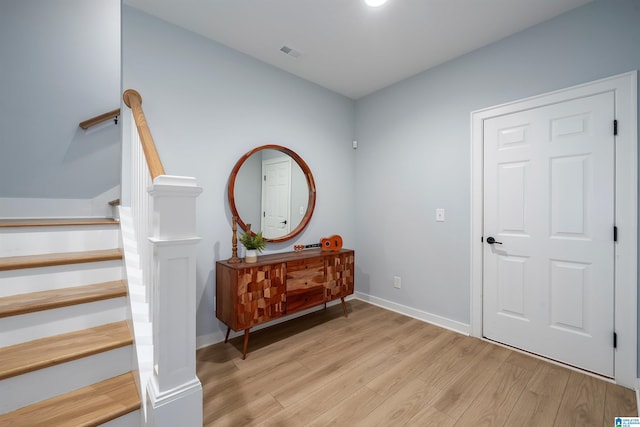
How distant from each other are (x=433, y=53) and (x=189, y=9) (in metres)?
2.06

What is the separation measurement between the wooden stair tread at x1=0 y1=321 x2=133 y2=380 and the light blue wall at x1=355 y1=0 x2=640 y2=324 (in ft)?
8.36

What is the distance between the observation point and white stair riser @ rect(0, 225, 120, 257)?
153cm

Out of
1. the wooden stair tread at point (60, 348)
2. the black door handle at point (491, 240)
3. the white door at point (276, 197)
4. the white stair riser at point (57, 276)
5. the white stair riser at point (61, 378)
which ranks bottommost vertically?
the white stair riser at point (61, 378)

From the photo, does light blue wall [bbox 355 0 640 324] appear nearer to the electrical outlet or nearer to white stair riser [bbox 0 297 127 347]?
the electrical outlet

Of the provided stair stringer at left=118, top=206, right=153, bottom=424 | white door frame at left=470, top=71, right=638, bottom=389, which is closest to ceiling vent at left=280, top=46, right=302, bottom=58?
stair stringer at left=118, top=206, right=153, bottom=424

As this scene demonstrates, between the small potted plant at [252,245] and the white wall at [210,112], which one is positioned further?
the small potted plant at [252,245]

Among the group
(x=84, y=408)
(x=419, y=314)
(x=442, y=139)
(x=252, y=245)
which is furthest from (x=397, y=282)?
(x=84, y=408)

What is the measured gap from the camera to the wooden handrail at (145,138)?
3.71 feet

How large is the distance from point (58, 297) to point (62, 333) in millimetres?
177

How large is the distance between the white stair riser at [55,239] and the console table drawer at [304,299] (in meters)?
1.38

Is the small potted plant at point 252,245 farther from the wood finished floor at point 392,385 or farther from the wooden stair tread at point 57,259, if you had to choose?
the wooden stair tread at point 57,259

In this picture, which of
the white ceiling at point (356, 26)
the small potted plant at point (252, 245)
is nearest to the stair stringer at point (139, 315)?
the small potted plant at point (252, 245)

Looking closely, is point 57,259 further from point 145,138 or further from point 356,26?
point 356,26

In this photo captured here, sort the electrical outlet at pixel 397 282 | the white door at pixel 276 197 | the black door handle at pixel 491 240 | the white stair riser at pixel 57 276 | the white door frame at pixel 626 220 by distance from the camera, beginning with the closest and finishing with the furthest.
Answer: the white stair riser at pixel 57 276 → the white door frame at pixel 626 220 → the black door handle at pixel 491 240 → the white door at pixel 276 197 → the electrical outlet at pixel 397 282
